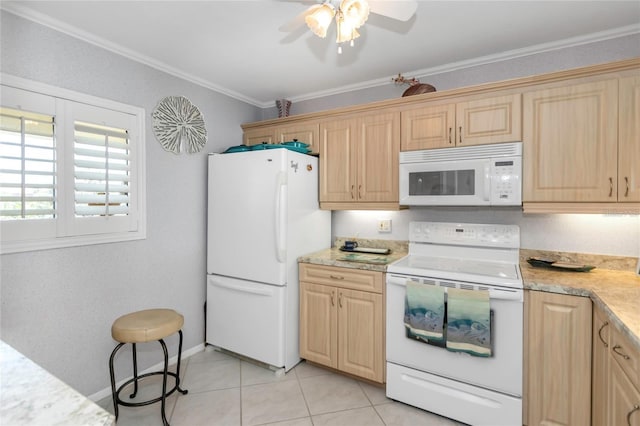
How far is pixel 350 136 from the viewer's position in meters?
2.68

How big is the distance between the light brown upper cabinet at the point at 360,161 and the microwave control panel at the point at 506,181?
68cm

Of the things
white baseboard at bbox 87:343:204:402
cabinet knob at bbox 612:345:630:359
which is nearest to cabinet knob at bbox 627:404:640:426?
cabinet knob at bbox 612:345:630:359

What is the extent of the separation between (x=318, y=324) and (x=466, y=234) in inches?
54.0

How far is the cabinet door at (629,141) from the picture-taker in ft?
5.90

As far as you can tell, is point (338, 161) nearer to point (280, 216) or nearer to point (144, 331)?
point (280, 216)

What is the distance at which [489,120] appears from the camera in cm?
216

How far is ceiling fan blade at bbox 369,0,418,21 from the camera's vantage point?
56.1 inches

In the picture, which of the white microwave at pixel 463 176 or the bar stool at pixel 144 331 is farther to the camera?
the white microwave at pixel 463 176

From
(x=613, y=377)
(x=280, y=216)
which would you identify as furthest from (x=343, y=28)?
(x=613, y=377)

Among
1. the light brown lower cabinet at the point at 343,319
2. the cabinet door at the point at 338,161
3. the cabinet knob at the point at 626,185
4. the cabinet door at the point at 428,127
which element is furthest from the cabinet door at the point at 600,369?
the cabinet door at the point at 338,161

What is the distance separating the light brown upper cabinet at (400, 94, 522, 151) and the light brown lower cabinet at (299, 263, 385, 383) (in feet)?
3.52

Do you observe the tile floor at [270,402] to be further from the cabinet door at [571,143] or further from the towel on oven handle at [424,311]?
the cabinet door at [571,143]

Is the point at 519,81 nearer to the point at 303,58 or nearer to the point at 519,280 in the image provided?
the point at 519,280

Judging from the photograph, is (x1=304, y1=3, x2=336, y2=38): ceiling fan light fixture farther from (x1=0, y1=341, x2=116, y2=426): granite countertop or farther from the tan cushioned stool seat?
the tan cushioned stool seat
